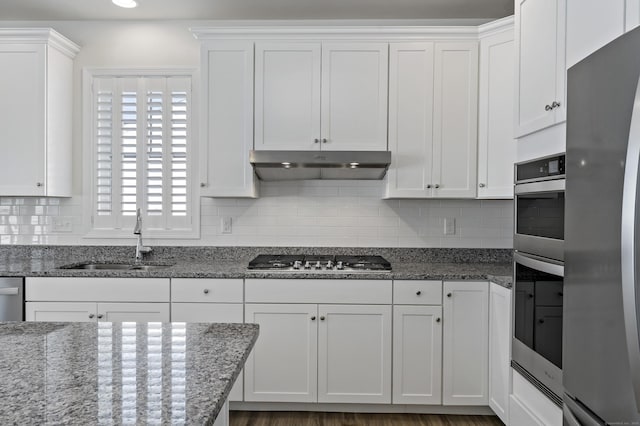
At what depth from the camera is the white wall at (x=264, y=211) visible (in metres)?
3.37

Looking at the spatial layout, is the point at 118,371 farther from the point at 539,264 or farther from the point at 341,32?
the point at 341,32

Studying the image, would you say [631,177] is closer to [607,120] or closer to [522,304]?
[607,120]

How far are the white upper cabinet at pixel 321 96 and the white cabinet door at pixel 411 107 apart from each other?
0.21 feet

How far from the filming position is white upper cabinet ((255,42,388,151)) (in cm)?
300

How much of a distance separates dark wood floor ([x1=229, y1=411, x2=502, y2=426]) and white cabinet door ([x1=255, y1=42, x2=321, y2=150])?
168 cm

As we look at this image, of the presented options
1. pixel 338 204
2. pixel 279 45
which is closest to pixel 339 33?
pixel 279 45

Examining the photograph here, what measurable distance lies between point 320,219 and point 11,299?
2013mm

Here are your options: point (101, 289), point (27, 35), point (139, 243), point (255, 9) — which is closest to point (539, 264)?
point (101, 289)

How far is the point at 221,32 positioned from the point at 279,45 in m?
0.38

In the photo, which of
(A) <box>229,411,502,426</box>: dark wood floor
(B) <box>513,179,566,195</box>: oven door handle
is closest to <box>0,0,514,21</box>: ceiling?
(B) <box>513,179,566,195</box>: oven door handle

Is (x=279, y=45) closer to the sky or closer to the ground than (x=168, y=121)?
closer to the sky

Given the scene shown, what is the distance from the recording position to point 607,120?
1.13 m

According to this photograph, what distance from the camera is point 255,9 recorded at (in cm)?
323

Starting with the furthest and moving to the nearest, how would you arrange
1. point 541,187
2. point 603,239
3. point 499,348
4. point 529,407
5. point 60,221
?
point 60,221 → point 499,348 → point 529,407 → point 541,187 → point 603,239
